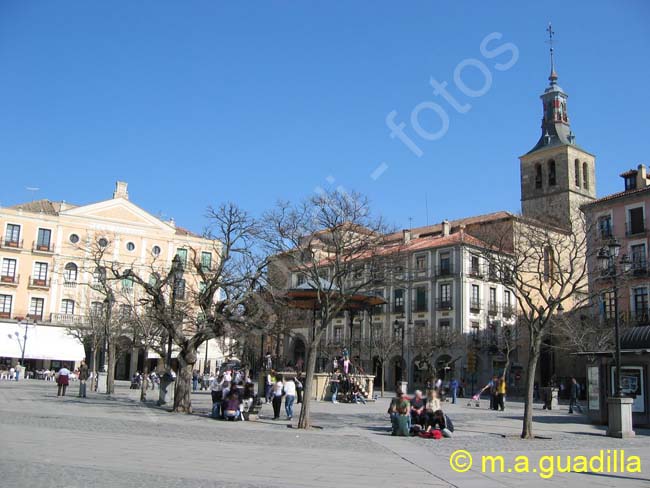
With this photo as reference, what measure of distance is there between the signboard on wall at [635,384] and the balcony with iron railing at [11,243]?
→ 4417cm

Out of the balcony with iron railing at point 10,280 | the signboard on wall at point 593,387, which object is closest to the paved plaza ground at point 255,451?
the signboard on wall at point 593,387

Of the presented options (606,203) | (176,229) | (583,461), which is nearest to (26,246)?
(176,229)

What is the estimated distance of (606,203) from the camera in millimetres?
44281

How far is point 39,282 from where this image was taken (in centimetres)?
5019

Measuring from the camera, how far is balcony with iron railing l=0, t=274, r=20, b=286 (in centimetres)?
4884

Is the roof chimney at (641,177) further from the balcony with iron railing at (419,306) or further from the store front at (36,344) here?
the store front at (36,344)

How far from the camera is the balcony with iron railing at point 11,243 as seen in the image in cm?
4905

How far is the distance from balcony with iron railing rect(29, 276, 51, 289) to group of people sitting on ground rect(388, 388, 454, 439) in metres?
41.5

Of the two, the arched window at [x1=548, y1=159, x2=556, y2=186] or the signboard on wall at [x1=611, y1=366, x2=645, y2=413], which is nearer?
the signboard on wall at [x1=611, y1=366, x2=645, y2=413]

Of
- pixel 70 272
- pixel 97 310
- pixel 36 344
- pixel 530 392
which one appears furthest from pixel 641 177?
pixel 36 344

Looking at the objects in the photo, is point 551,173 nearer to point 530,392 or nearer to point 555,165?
point 555,165

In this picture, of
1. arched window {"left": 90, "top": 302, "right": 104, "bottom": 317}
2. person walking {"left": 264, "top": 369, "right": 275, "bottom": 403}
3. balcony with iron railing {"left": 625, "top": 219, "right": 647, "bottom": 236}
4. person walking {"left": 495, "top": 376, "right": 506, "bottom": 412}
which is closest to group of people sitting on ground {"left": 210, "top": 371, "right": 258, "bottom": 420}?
person walking {"left": 264, "top": 369, "right": 275, "bottom": 403}

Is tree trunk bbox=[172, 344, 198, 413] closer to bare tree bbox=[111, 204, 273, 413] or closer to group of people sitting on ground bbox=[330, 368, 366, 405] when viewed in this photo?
bare tree bbox=[111, 204, 273, 413]

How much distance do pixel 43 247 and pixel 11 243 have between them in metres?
2.27
